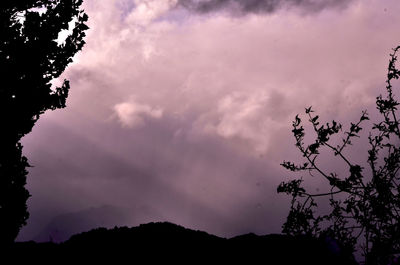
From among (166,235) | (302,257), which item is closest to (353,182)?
(302,257)

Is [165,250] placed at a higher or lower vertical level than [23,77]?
lower

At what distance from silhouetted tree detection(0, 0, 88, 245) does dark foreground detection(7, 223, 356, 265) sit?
5.58ft

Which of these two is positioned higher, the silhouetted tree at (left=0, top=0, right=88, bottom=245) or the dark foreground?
the silhouetted tree at (left=0, top=0, right=88, bottom=245)

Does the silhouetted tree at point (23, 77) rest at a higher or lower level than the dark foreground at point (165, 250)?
higher

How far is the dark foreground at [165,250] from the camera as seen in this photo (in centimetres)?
1371

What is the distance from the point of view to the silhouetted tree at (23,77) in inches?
553

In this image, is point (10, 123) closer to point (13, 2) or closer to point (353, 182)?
point (13, 2)

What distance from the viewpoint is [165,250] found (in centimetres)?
1453

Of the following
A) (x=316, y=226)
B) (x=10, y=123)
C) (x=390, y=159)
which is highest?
(x=10, y=123)

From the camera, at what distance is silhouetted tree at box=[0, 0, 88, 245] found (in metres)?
14.1

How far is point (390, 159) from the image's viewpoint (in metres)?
8.53

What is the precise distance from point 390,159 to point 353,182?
114 cm

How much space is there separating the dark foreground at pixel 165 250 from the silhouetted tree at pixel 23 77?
170cm

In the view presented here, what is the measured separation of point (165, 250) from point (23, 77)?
8907mm
